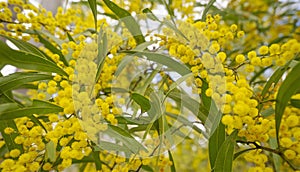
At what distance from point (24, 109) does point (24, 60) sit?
0.31 feet

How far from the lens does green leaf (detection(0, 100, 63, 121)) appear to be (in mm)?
545

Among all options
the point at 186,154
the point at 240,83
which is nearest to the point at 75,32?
the point at 240,83

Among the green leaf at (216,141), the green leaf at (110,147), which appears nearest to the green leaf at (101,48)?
the green leaf at (110,147)

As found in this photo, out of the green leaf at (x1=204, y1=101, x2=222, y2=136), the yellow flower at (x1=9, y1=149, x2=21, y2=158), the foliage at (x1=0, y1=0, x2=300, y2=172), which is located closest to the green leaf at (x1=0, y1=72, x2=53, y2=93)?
the foliage at (x1=0, y1=0, x2=300, y2=172)

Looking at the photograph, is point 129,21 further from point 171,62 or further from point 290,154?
point 290,154

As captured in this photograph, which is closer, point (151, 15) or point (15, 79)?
point (15, 79)

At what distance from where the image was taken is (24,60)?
59 centimetres

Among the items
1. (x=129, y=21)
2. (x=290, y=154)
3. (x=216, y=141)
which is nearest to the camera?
(x=290, y=154)

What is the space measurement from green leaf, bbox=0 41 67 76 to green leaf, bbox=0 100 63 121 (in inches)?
2.8

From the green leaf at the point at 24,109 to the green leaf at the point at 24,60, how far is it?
7 centimetres

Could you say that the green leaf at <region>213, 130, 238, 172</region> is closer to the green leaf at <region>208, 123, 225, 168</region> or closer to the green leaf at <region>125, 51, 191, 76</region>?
the green leaf at <region>208, 123, 225, 168</region>

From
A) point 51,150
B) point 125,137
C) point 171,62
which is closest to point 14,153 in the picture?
point 51,150

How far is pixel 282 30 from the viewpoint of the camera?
1.65 metres

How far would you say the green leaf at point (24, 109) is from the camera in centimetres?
55
